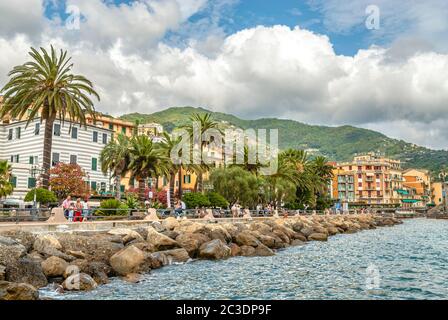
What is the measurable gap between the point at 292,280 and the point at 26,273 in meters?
9.89

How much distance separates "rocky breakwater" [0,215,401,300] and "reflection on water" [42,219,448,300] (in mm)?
772

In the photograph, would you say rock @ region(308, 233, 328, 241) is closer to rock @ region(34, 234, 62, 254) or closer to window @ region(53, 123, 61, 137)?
rock @ region(34, 234, 62, 254)

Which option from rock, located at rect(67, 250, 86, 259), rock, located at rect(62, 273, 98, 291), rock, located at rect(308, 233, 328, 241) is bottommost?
rock, located at rect(308, 233, 328, 241)

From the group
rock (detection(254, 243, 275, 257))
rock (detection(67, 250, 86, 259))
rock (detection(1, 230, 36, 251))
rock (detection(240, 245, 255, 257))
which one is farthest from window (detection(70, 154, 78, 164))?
rock (detection(67, 250, 86, 259))

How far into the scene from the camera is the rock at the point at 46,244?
17.7m

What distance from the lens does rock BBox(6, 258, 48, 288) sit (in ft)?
46.7

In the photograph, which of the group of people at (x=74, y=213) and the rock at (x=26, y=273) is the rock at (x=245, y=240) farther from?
the rock at (x=26, y=273)

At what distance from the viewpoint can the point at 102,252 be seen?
19141mm

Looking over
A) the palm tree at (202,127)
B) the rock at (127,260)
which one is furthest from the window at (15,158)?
the rock at (127,260)

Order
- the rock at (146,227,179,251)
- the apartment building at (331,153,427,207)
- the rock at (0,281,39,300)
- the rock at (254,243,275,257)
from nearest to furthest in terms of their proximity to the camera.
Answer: the rock at (0,281,39,300) < the rock at (146,227,179,251) < the rock at (254,243,275,257) < the apartment building at (331,153,427,207)

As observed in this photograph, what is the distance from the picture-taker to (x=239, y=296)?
47.6 feet

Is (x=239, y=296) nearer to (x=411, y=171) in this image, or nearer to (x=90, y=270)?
(x=90, y=270)

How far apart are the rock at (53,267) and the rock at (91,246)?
2.08 meters
